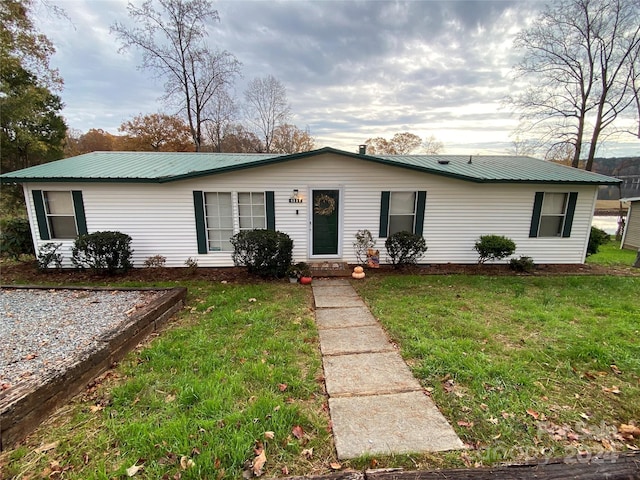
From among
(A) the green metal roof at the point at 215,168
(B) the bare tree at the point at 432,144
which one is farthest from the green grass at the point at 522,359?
(B) the bare tree at the point at 432,144

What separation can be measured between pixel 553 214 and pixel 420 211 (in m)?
3.95

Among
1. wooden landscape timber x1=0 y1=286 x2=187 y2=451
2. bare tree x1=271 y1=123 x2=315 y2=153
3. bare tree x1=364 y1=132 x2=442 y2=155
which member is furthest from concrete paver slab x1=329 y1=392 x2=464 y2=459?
bare tree x1=364 y1=132 x2=442 y2=155

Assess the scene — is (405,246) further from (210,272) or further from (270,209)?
(210,272)

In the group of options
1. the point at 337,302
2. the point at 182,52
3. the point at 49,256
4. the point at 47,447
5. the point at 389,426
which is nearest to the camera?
the point at 47,447

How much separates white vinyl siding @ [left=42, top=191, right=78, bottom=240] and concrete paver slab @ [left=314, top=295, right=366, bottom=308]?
687 cm

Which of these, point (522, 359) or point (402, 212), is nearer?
point (522, 359)

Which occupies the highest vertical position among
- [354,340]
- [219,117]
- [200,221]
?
[219,117]

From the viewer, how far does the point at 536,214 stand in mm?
8031

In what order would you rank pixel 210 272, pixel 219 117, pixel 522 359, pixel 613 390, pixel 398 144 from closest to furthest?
1. pixel 613 390
2. pixel 522 359
3. pixel 210 272
4. pixel 219 117
5. pixel 398 144

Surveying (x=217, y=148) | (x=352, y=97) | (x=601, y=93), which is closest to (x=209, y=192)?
(x=352, y=97)

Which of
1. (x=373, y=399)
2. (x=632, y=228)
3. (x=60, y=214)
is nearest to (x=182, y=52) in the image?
(x=60, y=214)

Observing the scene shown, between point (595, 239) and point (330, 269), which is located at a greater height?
point (595, 239)

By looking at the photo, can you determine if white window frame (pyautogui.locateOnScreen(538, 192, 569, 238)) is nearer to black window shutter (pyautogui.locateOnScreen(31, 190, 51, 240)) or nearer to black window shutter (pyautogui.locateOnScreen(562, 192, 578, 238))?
black window shutter (pyautogui.locateOnScreen(562, 192, 578, 238))

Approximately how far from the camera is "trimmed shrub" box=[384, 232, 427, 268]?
725cm
